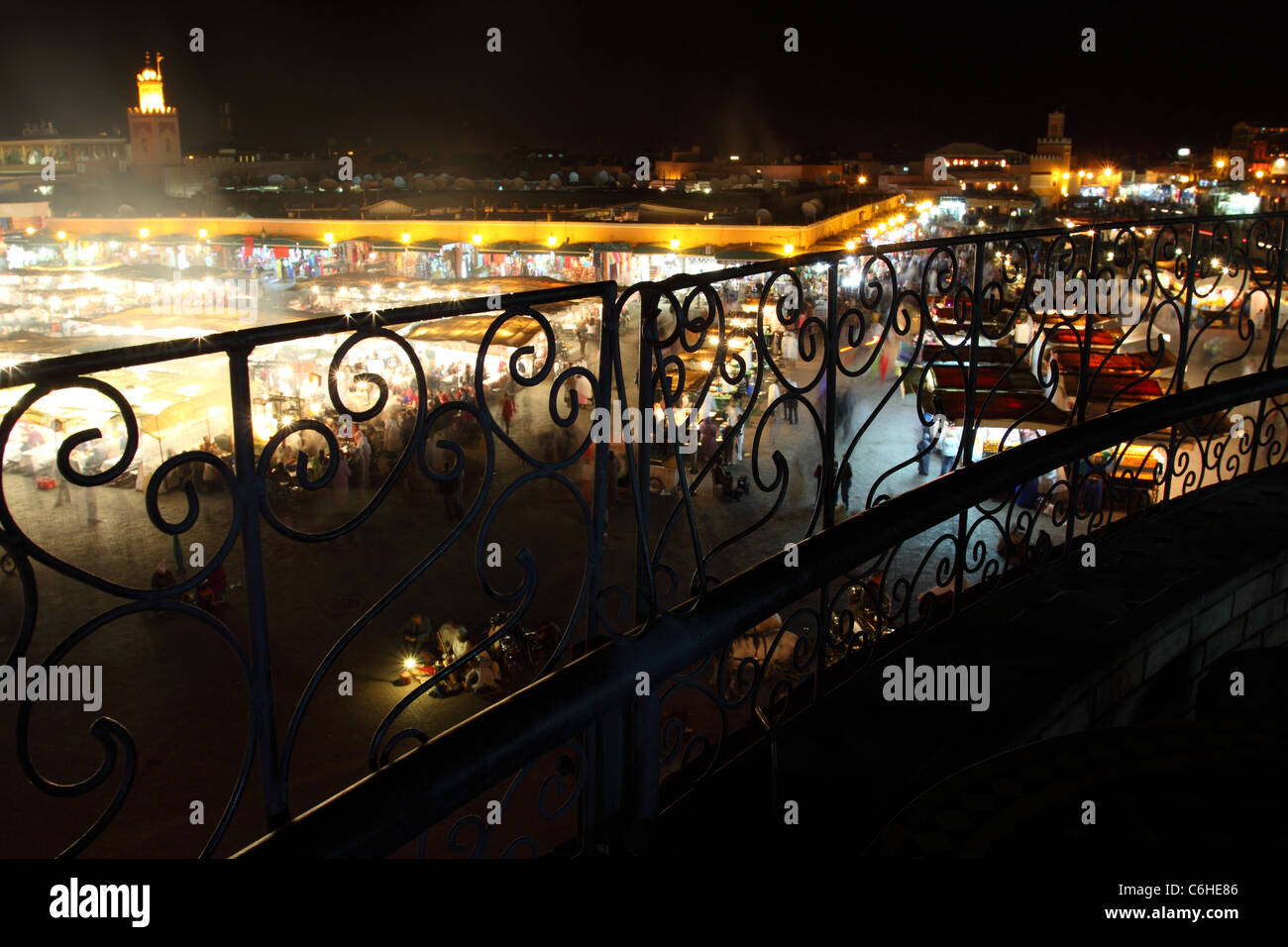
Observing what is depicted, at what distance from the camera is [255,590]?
1.32m

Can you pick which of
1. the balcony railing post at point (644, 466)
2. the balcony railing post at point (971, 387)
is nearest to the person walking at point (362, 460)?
the balcony railing post at point (971, 387)

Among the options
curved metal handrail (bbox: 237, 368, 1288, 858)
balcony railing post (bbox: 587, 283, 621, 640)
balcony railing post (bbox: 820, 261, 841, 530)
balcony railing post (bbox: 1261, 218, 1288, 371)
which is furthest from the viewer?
balcony railing post (bbox: 1261, 218, 1288, 371)

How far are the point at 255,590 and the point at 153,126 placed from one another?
52383 mm

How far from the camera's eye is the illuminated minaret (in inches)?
1774

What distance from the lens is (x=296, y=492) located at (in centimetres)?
1108

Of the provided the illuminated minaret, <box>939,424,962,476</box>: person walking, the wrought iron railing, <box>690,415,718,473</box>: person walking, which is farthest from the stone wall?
the illuminated minaret

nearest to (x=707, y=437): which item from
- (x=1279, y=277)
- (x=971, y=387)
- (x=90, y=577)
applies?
(x=1279, y=277)

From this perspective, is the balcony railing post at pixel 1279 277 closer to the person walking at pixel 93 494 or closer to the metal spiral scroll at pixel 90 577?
the metal spiral scroll at pixel 90 577

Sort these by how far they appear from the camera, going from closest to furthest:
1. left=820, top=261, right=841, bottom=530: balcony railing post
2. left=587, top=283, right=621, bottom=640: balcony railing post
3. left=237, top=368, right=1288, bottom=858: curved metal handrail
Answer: left=237, top=368, right=1288, bottom=858: curved metal handrail
left=587, top=283, right=621, bottom=640: balcony railing post
left=820, top=261, right=841, bottom=530: balcony railing post

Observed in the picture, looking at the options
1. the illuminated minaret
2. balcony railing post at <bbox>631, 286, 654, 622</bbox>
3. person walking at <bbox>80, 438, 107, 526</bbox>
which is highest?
the illuminated minaret

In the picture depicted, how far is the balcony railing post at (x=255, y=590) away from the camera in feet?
4.01

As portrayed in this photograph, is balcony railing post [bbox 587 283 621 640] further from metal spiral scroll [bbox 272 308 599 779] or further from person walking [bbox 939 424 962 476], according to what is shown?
person walking [bbox 939 424 962 476]

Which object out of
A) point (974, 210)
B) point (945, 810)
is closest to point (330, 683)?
point (945, 810)

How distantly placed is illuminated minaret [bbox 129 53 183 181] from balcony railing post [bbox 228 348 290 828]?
164 feet
